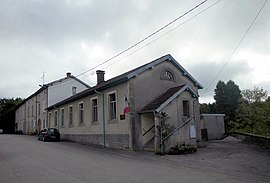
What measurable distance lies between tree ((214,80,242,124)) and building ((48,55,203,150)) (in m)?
20.7

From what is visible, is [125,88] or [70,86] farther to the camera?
[70,86]

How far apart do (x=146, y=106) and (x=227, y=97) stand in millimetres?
27903

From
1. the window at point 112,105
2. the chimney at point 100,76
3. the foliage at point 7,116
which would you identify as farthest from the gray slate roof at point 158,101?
the foliage at point 7,116

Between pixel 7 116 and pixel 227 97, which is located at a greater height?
pixel 227 97

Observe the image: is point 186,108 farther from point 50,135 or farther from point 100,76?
point 50,135

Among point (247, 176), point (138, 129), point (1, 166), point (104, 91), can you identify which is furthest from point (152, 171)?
point (104, 91)

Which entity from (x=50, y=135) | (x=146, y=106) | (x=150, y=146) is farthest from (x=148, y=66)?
(x=50, y=135)

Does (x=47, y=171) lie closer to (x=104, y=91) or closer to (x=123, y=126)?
(x=123, y=126)

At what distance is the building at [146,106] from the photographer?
19734mm

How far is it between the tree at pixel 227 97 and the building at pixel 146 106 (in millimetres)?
20729

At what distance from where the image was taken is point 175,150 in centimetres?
1770

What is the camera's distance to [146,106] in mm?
20688

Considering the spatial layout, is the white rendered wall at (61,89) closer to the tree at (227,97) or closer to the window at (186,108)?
the tree at (227,97)

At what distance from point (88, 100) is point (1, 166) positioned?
1471 cm
